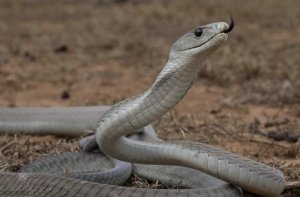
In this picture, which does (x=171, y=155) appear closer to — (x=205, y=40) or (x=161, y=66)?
(x=205, y=40)

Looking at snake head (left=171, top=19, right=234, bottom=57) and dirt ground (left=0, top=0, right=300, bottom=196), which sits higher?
snake head (left=171, top=19, right=234, bottom=57)

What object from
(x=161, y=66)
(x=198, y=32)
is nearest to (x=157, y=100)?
(x=198, y=32)

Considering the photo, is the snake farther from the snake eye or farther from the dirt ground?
the dirt ground

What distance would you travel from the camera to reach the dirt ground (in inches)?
200

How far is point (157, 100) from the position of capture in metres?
3.31

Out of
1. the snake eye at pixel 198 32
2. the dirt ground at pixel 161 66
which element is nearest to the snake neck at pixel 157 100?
the snake eye at pixel 198 32

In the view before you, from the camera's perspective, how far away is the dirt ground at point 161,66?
5.08 metres

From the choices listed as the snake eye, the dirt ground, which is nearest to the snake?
the snake eye

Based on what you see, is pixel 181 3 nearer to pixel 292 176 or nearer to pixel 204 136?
pixel 204 136

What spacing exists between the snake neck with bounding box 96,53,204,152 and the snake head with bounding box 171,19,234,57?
0.20ft

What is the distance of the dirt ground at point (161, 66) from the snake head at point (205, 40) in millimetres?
904

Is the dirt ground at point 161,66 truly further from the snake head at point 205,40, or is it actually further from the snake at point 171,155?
the snake head at point 205,40

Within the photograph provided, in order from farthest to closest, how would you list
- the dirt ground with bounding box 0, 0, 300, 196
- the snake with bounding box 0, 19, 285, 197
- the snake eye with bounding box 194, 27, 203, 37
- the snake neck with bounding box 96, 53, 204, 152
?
1. the dirt ground with bounding box 0, 0, 300, 196
2. the snake eye with bounding box 194, 27, 203, 37
3. the snake neck with bounding box 96, 53, 204, 152
4. the snake with bounding box 0, 19, 285, 197

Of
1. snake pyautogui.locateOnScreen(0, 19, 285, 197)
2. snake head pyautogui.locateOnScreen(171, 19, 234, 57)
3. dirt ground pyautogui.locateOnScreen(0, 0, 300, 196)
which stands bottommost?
dirt ground pyautogui.locateOnScreen(0, 0, 300, 196)
